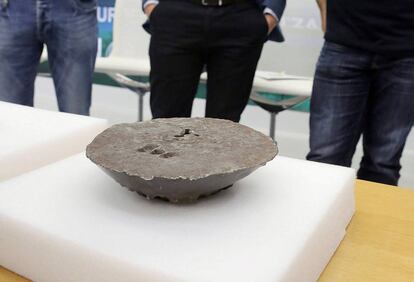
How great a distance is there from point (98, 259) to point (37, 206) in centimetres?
13

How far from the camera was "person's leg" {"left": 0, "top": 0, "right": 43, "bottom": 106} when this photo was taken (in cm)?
146

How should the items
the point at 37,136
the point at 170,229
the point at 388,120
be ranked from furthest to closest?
the point at 388,120 < the point at 37,136 < the point at 170,229

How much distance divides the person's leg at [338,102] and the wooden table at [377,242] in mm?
404

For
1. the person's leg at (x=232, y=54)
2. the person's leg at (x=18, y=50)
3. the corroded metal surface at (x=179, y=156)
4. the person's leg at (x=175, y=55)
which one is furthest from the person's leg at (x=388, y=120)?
the person's leg at (x=18, y=50)

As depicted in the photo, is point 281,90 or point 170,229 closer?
point 170,229

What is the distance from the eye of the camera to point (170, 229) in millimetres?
589

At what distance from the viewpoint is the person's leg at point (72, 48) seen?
4.86ft

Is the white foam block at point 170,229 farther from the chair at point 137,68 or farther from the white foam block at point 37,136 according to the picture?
the chair at point 137,68

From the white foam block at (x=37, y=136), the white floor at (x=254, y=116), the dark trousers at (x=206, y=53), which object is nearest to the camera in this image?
the white foam block at (x=37, y=136)

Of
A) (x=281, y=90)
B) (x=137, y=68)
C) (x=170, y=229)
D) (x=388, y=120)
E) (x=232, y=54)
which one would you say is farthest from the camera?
(x=137, y=68)

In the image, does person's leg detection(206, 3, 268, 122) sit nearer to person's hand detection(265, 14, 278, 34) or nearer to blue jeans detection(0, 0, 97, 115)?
person's hand detection(265, 14, 278, 34)

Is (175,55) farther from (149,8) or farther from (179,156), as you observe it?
(179,156)

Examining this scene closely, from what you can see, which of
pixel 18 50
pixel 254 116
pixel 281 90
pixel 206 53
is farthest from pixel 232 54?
pixel 254 116

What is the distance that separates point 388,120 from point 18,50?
3.15 feet
